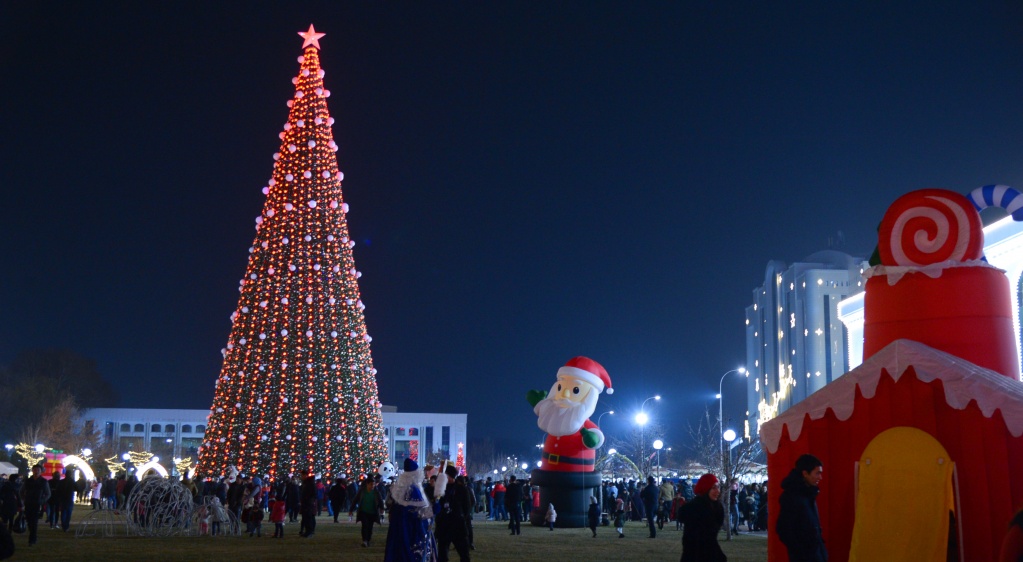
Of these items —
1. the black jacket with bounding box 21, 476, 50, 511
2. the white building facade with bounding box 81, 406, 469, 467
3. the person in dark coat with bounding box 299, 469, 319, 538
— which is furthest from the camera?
the white building facade with bounding box 81, 406, 469, 467

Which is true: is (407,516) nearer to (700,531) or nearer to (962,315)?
(700,531)

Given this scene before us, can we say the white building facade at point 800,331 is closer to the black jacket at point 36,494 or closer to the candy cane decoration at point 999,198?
the candy cane decoration at point 999,198

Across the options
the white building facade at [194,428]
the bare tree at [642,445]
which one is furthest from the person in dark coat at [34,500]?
the white building facade at [194,428]

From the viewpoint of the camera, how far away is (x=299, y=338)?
31.2m

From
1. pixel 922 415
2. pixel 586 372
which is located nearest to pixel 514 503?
pixel 586 372

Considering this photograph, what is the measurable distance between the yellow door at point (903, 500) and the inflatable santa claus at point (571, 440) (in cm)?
1407

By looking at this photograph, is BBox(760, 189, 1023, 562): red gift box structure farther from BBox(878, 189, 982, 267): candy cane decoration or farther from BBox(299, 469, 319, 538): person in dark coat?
BBox(299, 469, 319, 538): person in dark coat

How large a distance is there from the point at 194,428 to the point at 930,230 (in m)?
98.4

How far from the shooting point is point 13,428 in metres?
74.9

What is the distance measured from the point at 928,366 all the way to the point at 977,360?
5.65 ft

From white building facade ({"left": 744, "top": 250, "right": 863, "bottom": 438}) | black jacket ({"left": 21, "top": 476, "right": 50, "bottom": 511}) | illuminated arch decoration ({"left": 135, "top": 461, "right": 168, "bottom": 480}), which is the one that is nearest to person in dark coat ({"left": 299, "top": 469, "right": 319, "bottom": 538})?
black jacket ({"left": 21, "top": 476, "right": 50, "bottom": 511})

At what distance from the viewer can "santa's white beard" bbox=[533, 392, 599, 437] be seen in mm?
25625

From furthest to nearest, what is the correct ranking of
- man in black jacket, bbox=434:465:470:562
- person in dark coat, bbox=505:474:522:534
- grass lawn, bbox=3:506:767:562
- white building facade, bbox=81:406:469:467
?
white building facade, bbox=81:406:469:467, person in dark coat, bbox=505:474:522:534, grass lawn, bbox=3:506:767:562, man in black jacket, bbox=434:465:470:562

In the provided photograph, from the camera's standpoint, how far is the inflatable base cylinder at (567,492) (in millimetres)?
25984
